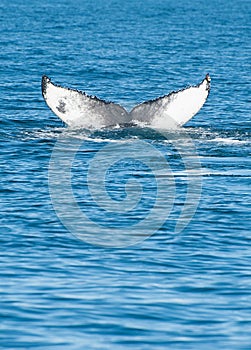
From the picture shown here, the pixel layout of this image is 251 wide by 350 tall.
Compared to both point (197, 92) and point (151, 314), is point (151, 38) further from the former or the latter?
point (151, 314)

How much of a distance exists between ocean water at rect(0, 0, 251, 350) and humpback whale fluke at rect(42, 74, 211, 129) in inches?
10.3

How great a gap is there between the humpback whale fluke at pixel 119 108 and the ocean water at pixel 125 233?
0.85ft

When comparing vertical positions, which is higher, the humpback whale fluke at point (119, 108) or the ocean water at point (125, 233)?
the humpback whale fluke at point (119, 108)

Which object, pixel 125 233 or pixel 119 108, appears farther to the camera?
pixel 119 108

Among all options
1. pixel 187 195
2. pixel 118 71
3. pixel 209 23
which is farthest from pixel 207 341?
pixel 209 23

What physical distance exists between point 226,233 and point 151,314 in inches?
142

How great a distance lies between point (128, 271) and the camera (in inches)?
546

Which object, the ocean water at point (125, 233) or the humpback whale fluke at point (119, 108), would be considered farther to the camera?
the humpback whale fluke at point (119, 108)

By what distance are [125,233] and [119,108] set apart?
702cm

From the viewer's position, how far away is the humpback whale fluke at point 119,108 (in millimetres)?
22062

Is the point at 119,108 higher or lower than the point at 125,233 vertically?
higher

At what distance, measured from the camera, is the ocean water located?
39.1ft

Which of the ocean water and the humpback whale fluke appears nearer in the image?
the ocean water

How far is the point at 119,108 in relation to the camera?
22.4 meters
